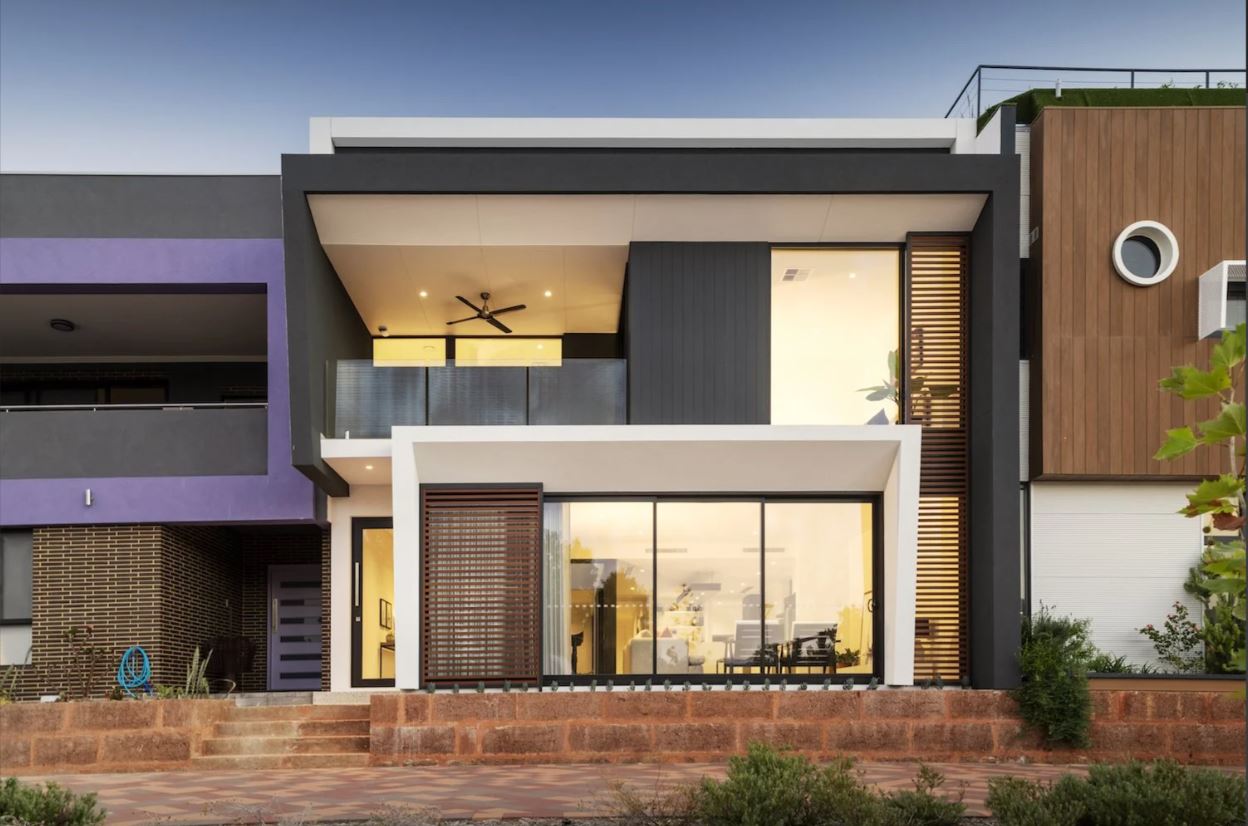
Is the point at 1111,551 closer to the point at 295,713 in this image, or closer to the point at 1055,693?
the point at 1055,693

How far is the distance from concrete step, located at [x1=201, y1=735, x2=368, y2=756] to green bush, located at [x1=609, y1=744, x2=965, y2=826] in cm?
561

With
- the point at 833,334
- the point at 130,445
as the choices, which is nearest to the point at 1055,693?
the point at 833,334

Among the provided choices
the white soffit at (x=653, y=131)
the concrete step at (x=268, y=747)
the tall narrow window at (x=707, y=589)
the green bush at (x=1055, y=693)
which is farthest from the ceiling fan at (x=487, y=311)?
the green bush at (x=1055, y=693)

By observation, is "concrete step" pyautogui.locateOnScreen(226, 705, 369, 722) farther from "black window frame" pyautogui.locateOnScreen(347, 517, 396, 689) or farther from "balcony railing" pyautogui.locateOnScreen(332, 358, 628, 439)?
"balcony railing" pyautogui.locateOnScreen(332, 358, 628, 439)

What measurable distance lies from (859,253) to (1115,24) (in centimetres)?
505

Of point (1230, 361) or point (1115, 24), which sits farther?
point (1115, 24)

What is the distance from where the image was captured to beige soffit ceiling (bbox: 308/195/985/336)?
1342cm

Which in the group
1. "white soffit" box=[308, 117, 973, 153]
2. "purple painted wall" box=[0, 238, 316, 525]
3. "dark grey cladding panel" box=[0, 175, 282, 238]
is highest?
"white soffit" box=[308, 117, 973, 153]

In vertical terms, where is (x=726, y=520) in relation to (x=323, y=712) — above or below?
above

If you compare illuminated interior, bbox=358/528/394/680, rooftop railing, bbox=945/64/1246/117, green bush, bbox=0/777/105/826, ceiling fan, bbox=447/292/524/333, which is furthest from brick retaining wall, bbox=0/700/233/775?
rooftop railing, bbox=945/64/1246/117

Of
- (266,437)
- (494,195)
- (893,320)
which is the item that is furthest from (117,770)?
(893,320)

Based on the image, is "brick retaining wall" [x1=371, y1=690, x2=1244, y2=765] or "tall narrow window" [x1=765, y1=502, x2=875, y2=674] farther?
"tall narrow window" [x1=765, y1=502, x2=875, y2=674]

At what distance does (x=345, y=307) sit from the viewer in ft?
51.0

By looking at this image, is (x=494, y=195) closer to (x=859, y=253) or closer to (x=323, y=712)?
(x=859, y=253)
